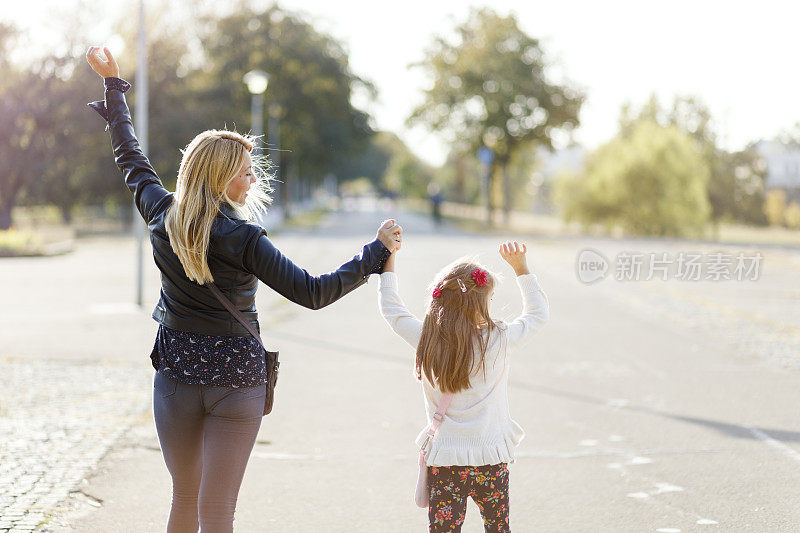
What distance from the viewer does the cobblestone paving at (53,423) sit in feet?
15.7

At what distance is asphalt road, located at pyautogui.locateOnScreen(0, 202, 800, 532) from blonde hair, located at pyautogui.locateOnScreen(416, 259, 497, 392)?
1.46 meters

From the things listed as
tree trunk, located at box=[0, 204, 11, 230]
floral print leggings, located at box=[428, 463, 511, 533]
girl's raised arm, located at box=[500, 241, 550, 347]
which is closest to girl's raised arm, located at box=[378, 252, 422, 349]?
girl's raised arm, located at box=[500, 241, 550, 347]

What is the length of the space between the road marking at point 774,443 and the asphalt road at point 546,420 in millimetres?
27

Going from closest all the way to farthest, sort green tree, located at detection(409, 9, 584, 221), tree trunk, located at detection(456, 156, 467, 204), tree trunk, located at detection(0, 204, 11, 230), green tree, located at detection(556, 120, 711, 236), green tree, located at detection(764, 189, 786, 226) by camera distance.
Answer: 1. tree trunk, located at detection(0, 204, 11, 230)
2. green tree, located at detection(556, 120, 711, 236)
3. green tree, located at detection(409, 9, 584, 221)
4. green tree, located at detection(764, 189, 786, 226)
5. tree trunk, located at detection(456, 156, 467, 204)

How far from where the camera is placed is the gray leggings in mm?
3066

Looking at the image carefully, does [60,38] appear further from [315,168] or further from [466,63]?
[315,168]

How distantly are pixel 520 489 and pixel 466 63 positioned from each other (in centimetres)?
4397

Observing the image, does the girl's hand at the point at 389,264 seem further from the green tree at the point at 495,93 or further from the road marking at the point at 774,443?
the green tree at the point at 495,93

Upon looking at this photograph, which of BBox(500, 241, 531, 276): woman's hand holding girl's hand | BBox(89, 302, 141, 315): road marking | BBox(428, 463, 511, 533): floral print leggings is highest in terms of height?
BBox(500, 241, 531, 276): woman's hand holding girl's hand

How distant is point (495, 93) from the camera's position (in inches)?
1866

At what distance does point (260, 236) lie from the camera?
2.99m

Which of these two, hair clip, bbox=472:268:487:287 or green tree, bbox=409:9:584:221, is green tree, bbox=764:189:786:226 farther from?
hair clip, bbox=472:268:487:287

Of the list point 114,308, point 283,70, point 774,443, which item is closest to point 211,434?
point 774,443

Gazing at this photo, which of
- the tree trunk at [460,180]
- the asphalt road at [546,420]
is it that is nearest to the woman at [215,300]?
the asphalt road at [546,420]
